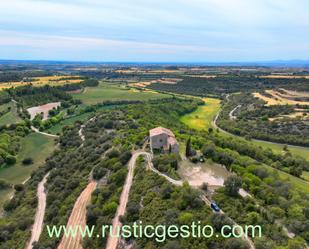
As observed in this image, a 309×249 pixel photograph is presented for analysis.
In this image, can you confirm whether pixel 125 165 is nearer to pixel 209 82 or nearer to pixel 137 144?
pixel 137 144

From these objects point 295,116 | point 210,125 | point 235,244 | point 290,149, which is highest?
point 235,244

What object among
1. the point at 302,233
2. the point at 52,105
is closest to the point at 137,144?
the point at 302,233

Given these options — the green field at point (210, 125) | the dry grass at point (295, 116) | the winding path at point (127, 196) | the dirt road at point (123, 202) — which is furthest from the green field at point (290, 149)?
the dirt road at point (123, 202)

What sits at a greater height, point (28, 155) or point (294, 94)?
point (294, 94)

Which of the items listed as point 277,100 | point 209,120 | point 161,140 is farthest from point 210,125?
point 161,140

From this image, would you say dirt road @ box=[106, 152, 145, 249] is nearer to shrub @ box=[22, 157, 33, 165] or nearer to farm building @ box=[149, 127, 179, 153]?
farm building @ box=[149, 127, 179, 153]

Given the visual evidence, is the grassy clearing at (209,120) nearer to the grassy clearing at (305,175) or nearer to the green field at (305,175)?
the grassy clearing at (305,175)

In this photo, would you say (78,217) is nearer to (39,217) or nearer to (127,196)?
(127,196)
